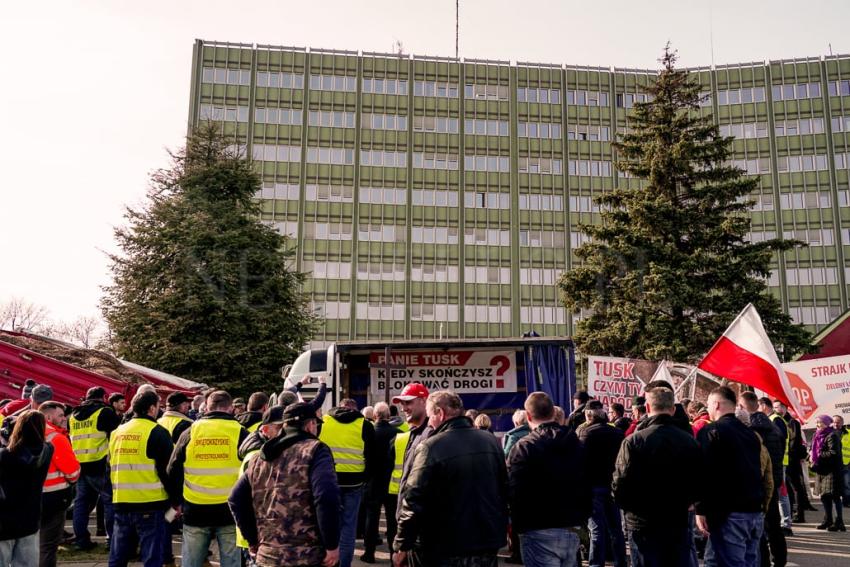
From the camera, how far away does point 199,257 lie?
27344mm

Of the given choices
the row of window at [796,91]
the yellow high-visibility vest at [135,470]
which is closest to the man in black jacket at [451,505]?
the yellow high-visibility vest at [135,470]

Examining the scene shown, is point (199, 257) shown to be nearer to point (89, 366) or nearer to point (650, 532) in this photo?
point (89, 366)

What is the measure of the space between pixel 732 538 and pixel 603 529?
2115 millimetres

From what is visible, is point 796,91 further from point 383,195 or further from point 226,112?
point 226,112

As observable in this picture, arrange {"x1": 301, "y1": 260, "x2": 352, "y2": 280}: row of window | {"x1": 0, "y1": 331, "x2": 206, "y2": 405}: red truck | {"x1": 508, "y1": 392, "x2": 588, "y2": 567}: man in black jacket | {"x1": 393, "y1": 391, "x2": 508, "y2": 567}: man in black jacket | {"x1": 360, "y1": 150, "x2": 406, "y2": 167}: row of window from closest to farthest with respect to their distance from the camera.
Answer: {"x1": 393, "y1": 391, "x2": 508, "y2": 567}: man in black jacket → {"x1": 508, "y1": 392, "x2": 588, "y2": 567}: man in black jacket → {"x1": 0, "y1": 331, "x2": 206, "y2": 405}: red truck → {"x1": 301, "y1": 260, "x2": 352, "y2": 280}: row of window → {"x1": 360, "y1": 150, "x2": 406, "y2": 167}: row of window

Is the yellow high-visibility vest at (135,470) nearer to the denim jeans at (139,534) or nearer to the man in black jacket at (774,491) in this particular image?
the denim jeans at (139,534)

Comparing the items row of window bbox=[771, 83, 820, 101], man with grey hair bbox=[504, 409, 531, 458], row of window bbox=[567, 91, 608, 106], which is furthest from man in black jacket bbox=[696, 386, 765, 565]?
row of window bbox=[771, 83, 820, 101]

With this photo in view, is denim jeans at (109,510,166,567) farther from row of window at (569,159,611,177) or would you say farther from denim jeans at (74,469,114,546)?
row of window at (569,159,611,177)

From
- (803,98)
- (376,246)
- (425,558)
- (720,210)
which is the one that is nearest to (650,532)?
(425,558)

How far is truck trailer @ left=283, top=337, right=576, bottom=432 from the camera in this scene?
15.0m

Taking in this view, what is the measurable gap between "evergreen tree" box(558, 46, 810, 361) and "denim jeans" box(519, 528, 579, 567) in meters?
19.3

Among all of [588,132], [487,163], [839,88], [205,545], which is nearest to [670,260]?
[205,545]

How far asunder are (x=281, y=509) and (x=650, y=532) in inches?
116

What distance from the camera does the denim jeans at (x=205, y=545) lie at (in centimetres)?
620
